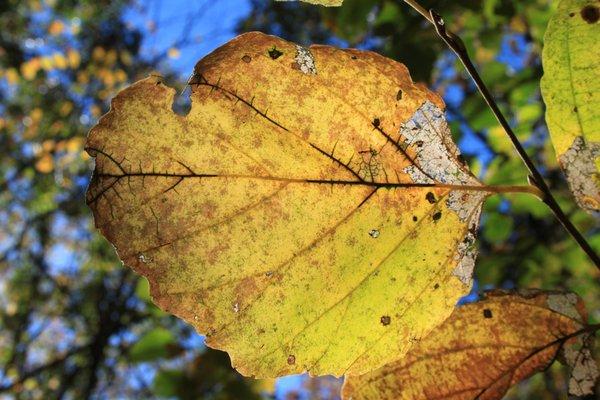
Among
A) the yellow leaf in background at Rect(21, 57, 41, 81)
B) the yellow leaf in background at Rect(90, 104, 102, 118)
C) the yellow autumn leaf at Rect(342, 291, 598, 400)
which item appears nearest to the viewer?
the yellow autumn leaf at Rect(342, 291, 598, 400)

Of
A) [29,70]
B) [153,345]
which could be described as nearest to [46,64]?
[29,70]

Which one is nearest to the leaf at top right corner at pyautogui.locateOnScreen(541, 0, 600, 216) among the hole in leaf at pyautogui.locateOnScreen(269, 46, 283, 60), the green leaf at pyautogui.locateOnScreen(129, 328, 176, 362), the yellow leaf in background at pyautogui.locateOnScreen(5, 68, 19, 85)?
the hole in leaf at pyautogui.locateOnScreen(269, 46, 283, 60)

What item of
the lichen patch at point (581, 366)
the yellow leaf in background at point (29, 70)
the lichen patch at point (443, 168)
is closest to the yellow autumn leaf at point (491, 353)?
the lichen patch at point (581, 366)

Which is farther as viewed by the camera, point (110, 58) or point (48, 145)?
point (110, 58)

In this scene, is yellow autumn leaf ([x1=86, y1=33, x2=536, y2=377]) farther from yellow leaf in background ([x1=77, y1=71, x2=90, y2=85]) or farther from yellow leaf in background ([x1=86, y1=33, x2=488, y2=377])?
yellow leaf in background ([x1=77, y1=71, x2=90, y2=85])

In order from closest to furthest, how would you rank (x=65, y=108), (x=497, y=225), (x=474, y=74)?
(x=474, y=74), (x=497, y=225), (x=65, y=108)

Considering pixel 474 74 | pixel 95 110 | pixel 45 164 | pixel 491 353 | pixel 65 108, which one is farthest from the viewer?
pixel 95 110

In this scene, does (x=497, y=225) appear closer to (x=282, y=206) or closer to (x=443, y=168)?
(x=443, y=168)
